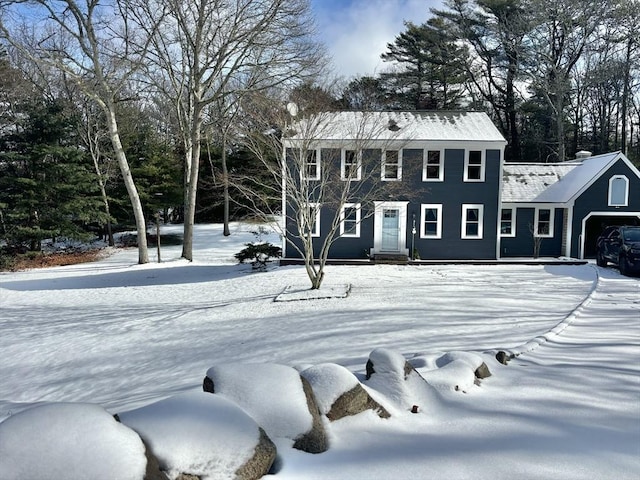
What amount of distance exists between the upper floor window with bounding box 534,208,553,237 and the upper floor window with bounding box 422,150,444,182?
4.72 m

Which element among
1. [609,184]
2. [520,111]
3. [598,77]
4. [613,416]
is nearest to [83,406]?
[613,416]

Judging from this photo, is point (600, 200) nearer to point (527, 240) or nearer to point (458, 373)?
point (527, 240)

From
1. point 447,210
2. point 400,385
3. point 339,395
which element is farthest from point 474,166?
point 339,395

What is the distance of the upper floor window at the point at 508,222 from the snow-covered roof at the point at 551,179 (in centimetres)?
52

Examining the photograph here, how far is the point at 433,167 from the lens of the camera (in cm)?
1797

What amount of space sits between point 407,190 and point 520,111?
2058 cm

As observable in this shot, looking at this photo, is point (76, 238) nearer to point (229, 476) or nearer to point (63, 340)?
point (63, 340)

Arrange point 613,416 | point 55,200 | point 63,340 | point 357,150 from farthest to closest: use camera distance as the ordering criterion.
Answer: point 55,200 → point 357,150 → point 63,340 → point 613,416

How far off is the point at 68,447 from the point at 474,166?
58.9 ft

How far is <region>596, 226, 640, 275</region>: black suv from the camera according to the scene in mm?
12609

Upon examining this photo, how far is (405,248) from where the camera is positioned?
17.9 m

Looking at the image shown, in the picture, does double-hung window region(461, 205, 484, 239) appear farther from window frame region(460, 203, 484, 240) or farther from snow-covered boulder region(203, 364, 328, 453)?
snow-covered boulder region(203, 364, 328, 453)

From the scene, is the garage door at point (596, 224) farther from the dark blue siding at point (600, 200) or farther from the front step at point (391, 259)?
the front step at point (391, 259)

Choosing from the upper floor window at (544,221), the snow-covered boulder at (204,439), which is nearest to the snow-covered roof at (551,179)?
the upper floor window at (544,221)
